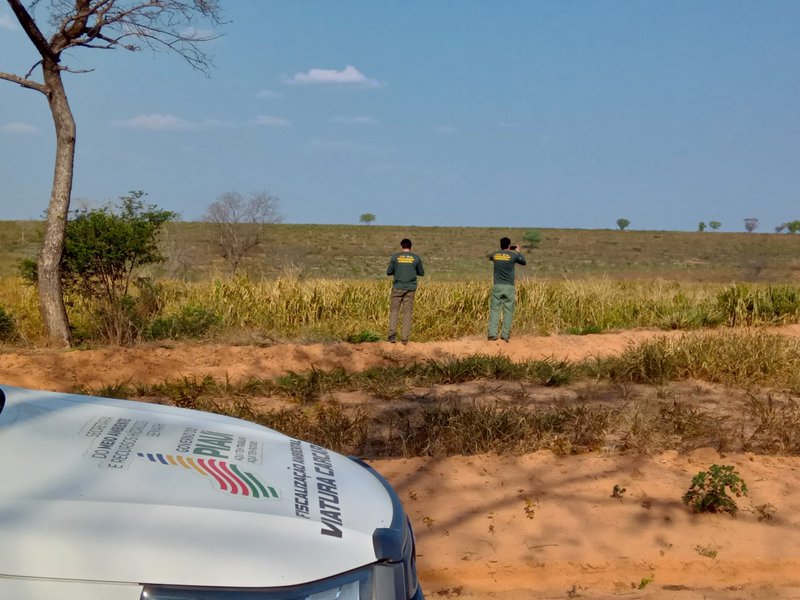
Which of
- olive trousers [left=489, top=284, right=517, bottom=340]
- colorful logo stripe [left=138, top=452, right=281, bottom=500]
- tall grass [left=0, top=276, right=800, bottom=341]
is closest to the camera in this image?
colorful logo stripe [left=138, top=452, right=281, bottom=500]

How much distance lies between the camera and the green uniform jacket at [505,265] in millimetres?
14438

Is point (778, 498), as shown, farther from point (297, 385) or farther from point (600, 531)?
point (297, 385)

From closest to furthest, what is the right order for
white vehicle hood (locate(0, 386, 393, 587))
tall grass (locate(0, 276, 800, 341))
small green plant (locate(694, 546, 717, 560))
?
white vehicle hood (locate(0, 386, 393, 587)), small green plant (locate(694, 546, 717, 560)), tall grass (locate(0, 276, 800, 341))

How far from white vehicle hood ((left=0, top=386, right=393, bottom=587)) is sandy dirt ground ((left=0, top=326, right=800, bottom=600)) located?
213 centimetres

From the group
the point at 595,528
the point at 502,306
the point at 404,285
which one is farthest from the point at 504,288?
the point at 595,528

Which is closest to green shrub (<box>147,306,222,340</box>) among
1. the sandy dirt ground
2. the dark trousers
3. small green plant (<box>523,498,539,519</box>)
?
the dark trousers

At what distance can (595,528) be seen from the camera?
16.8ft

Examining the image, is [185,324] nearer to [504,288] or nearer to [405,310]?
[405,310]

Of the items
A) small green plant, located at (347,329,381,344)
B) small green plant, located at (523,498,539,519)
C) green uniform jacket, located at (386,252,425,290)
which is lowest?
small green plant, located at (523,498,539,519)

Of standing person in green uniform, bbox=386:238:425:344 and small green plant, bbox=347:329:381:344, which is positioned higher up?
standing person in green uniform, bbox=386:238:425:344

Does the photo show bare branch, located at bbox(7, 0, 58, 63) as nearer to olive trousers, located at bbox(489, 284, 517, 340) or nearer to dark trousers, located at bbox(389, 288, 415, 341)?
dark trousers, located at bbox(389, 288, 415, 341)

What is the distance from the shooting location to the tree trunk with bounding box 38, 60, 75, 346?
498 inches

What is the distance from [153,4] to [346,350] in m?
6.41

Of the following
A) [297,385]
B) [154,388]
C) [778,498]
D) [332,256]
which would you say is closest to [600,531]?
[778,498]
